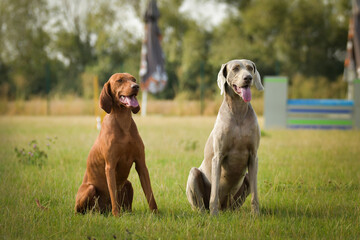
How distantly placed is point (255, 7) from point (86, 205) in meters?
22.0

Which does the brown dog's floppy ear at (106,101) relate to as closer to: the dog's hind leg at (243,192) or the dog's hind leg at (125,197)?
the dog's hind leg at (125,197)

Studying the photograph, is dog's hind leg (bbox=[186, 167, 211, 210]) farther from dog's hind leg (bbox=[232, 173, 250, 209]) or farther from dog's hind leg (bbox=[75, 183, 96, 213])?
dog's hind leg (bbox=[75, 183, 96, 213])

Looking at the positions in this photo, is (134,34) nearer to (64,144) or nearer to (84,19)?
(84,19)

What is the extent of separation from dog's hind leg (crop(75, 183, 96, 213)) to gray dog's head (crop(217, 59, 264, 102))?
1467 mm


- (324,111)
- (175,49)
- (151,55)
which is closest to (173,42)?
(175,49)

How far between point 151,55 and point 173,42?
10219mm

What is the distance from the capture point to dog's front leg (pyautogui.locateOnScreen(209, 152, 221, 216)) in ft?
11.2

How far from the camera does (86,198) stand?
11.1 feet

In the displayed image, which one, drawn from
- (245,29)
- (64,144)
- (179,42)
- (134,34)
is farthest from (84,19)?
(64,144)

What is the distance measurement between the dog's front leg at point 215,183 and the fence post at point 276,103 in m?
8.07

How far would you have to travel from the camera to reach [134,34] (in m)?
26.8

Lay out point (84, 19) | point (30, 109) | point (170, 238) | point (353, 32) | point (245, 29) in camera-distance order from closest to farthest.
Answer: point (170, 238)
point (353, 32)
point (30, 109)
point (245, 29)
point (84, 19)

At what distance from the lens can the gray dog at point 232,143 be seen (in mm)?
3355

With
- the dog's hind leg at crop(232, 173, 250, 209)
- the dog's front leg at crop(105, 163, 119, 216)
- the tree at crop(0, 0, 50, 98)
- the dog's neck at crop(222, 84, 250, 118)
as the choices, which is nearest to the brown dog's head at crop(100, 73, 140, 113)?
the dog's front leg at crop(105, 163, 119, 216)
